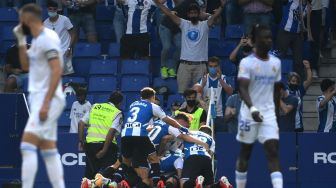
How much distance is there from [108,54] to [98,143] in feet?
14.1

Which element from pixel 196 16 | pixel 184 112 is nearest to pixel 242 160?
pixel 184 112

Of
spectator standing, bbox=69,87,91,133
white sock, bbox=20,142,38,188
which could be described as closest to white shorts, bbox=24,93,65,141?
white sock, bbox=20,142,38,188

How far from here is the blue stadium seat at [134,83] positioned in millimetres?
24234

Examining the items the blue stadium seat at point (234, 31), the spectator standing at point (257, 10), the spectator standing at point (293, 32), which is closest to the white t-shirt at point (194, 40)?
the spectator standing at point (257, 10)

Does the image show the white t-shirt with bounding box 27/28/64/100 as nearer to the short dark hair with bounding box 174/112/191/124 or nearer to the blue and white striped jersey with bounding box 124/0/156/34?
the short dark hair with bounding box 174/112/191/124

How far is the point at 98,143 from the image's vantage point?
846 inches

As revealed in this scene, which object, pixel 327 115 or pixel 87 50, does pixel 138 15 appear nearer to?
pixel 87 50

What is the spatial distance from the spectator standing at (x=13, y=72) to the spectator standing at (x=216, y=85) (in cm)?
383

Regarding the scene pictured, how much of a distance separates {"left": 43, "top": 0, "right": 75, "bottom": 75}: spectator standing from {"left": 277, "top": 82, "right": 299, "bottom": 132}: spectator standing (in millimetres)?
5006

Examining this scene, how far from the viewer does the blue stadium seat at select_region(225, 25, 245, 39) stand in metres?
25.0

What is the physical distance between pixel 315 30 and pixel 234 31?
1668mm

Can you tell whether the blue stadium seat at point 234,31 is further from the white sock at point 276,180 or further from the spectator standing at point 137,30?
the white sock at point 276,180

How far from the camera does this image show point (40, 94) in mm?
14242

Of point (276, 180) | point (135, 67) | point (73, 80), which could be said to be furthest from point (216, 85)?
point (276, 180)
